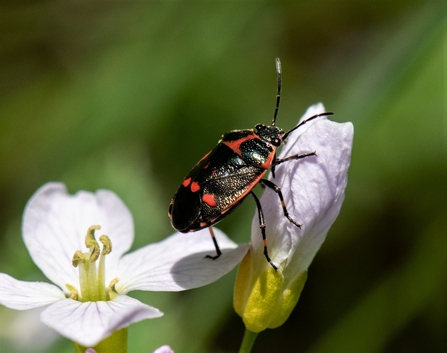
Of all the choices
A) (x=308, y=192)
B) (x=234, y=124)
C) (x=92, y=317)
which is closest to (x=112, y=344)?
(x=92, y=317)

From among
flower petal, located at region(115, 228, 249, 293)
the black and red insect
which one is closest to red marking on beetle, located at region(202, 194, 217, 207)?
the black and red insect

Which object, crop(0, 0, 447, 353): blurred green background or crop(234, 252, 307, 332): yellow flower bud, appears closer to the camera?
crop(234, 252, 307, 332): yellow flower bud

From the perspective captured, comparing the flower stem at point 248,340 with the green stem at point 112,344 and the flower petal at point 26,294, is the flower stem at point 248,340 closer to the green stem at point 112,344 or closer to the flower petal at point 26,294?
the green stem at point 112,344

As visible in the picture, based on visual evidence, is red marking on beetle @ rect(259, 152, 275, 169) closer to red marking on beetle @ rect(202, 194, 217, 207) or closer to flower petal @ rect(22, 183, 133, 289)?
red marking on beetle @ rect(202, 194, 217, 207)

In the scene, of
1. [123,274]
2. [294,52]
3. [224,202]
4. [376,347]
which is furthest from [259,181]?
[294,52]

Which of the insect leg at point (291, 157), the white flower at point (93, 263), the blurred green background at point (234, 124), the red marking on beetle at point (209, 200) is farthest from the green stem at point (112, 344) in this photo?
the blurred green background at point (234, 124)

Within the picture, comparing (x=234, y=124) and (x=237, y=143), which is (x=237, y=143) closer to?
(x=237, y=143)
